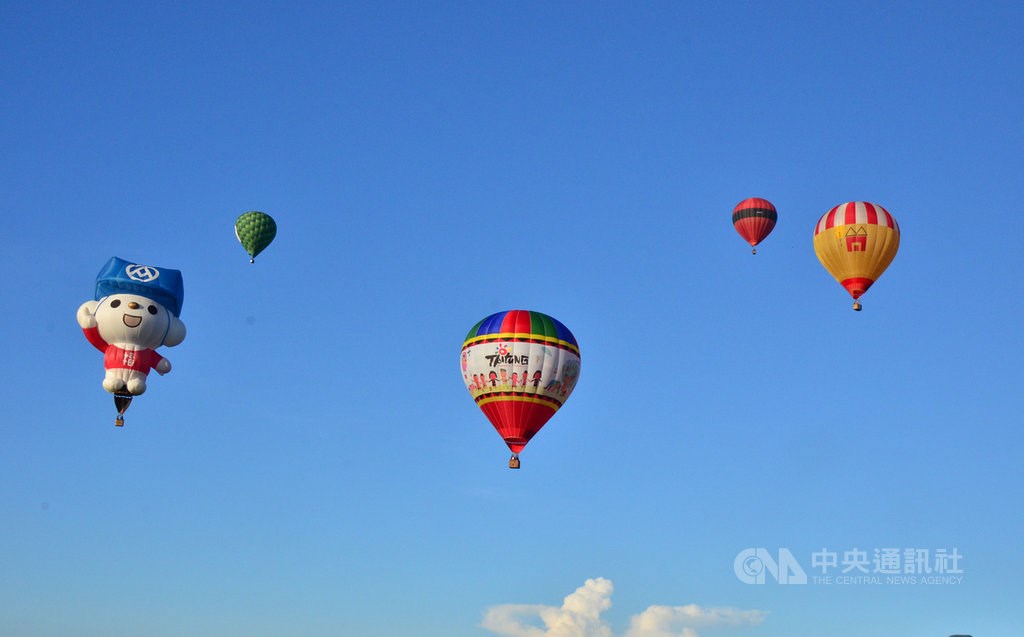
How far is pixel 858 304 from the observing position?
6875 cm

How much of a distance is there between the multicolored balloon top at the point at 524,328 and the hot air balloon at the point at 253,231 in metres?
12.6

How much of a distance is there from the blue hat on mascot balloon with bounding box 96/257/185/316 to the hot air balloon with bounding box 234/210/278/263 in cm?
967

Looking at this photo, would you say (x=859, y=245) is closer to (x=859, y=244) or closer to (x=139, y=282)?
(x=859, y=244)

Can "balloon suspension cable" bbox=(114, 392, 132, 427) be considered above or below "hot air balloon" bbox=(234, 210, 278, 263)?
below

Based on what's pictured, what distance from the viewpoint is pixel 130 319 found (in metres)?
59.6

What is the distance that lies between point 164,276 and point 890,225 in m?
29.6

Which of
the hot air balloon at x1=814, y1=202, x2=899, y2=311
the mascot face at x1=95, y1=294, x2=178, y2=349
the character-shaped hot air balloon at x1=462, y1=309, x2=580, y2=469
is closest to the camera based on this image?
the mascot face at x1=95, y1=294, x2=178, y2=349

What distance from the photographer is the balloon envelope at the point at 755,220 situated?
255 feet

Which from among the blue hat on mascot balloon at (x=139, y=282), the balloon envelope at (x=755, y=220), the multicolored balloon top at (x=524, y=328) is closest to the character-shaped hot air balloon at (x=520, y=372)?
the multicolored balloon top at (x=524, y=328)

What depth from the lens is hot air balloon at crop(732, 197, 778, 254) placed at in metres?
77.9

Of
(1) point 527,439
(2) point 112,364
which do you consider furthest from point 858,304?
(2) point 112,364

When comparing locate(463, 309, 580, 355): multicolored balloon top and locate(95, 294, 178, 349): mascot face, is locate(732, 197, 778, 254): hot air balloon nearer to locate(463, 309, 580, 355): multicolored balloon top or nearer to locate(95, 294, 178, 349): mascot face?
locate(463, 309, 580, 355): multicolored balloon top

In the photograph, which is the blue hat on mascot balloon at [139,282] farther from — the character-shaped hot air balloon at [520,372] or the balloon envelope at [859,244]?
the balloon envelope at [859,244]

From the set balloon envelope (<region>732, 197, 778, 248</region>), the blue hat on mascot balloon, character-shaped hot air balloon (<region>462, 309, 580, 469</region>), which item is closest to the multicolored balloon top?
character-shaped hot air balloon (<region>462, 309, 580, 469</region>)
